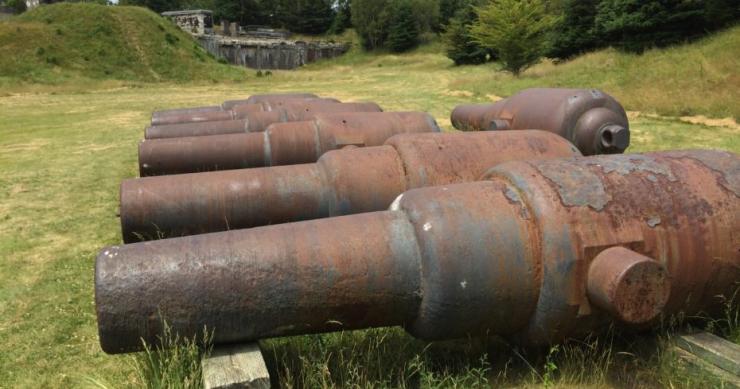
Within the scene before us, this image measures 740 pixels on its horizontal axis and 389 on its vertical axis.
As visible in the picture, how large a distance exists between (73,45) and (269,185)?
115 ft

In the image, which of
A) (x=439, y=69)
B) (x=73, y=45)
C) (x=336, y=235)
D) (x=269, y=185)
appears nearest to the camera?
(x=336, y=235)

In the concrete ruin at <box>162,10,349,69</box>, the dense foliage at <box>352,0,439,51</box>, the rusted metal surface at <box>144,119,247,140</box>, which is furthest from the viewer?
the dense foliage at <box>352,0,439,51</box>

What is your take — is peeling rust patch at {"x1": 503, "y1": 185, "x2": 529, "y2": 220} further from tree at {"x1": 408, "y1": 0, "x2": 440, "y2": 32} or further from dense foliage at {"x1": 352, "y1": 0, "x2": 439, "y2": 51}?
tree at {"x1": 408, "y1": 0, "x2": 440, "y2": 32}

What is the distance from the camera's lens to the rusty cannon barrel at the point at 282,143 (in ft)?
18.5

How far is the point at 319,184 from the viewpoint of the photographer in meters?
4.10

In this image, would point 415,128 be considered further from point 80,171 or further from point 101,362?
point 80,171

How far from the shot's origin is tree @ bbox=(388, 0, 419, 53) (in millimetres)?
54844

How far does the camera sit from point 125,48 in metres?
35.0

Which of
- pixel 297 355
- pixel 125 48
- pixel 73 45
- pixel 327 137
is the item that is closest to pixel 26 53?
pixel 73 45

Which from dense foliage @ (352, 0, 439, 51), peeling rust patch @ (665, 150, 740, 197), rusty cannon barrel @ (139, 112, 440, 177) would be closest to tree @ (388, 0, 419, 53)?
dense foliage @ (352, 0, 439, 51)

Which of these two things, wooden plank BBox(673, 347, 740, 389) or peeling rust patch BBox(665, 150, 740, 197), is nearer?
wooden plank BBox(673, 347, 740, 389)

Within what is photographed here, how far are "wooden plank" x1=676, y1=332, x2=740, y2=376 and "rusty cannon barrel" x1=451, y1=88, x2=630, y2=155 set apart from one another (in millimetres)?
4515

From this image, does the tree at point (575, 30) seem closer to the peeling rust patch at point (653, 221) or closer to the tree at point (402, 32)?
the tree at point (402, 32)

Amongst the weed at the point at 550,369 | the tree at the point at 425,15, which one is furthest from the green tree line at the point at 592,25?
the tree at the point at 425,15
